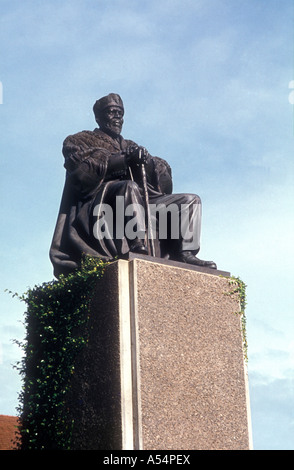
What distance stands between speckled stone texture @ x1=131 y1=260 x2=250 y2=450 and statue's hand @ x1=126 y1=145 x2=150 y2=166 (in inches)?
53.9

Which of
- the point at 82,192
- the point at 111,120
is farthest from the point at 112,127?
the point at 82,192

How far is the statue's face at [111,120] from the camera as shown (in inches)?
336

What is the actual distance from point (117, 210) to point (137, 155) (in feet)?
2.32

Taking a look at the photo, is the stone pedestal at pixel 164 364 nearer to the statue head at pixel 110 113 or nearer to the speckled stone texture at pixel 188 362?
the speckled stone texture at pixel 188 362

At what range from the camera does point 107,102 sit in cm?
852

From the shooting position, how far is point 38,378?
7.17 metres

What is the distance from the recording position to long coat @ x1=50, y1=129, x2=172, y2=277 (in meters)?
7.59

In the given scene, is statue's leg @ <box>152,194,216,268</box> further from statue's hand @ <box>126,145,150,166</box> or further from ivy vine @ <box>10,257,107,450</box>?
ivy vine @ <box>10,257,107,450</box>

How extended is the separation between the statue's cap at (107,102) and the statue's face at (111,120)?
44mm

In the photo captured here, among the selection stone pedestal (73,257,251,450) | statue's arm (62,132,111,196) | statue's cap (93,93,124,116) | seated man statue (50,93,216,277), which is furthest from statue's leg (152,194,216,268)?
statue's cap (93,93,124,116)

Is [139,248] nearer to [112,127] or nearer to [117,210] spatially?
[117,210]

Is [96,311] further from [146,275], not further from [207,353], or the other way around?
[207,353]
